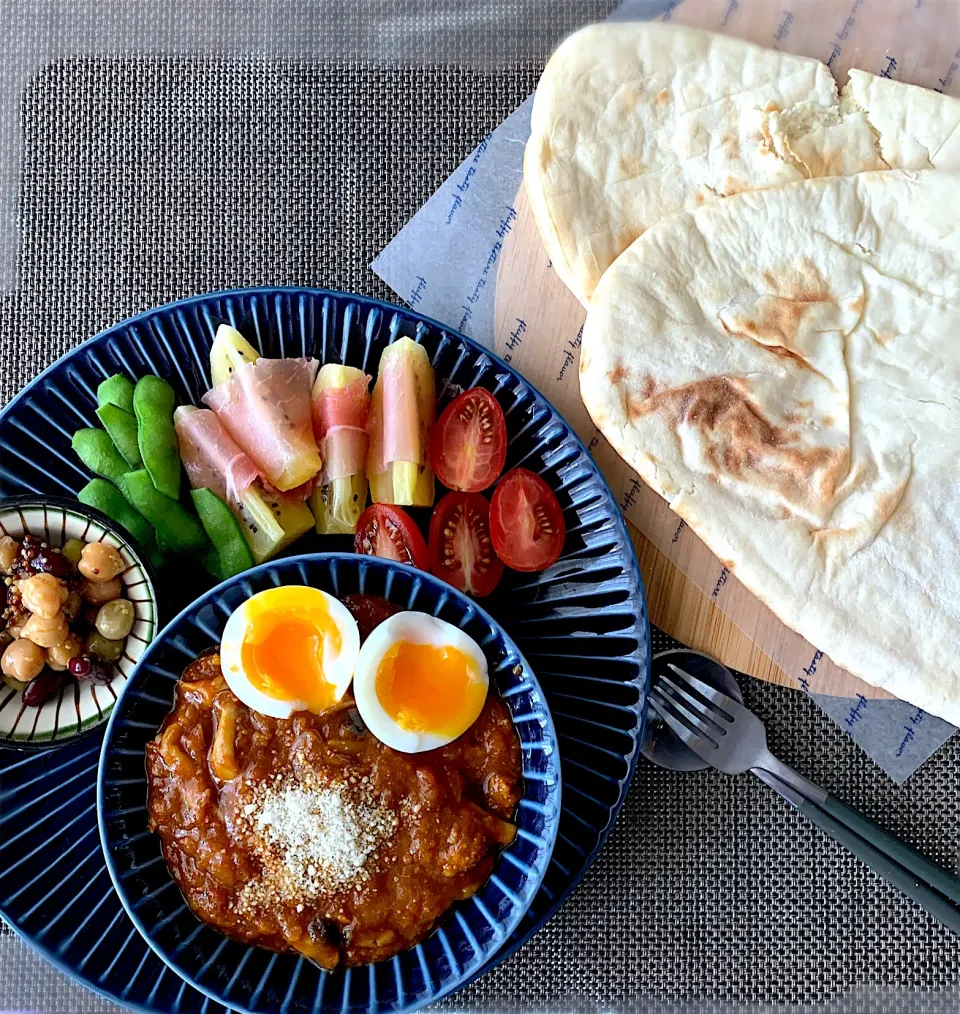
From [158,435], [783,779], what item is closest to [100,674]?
[158,435]

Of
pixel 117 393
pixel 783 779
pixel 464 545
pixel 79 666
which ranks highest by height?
pixel 117 393

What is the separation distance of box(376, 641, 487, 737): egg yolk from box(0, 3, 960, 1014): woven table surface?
23.0 inches

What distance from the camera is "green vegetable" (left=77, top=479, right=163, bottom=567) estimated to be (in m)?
2.17

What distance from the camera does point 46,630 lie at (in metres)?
1.97

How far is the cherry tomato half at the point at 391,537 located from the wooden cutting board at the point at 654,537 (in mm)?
485

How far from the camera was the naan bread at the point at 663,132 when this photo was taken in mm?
2145

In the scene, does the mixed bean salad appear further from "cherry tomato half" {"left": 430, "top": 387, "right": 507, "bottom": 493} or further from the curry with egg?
"cherry tomato half" {"left": 430, "top": 387, "right": 507, "bottom": 493}

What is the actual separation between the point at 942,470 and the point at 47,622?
1.96 m

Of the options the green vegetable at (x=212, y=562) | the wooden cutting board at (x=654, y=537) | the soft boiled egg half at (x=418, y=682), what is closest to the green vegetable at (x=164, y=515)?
A: the green vegetable at (x=212, y=562)

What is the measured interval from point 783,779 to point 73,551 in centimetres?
176

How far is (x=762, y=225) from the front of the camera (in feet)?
6.83

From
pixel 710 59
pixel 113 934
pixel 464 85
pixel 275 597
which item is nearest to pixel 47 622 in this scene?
pixel 275 597

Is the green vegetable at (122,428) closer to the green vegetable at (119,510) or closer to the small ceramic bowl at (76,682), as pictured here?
the green vegetable at (119,510)

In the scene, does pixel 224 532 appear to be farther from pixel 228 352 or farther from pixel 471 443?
pixel 471 443
